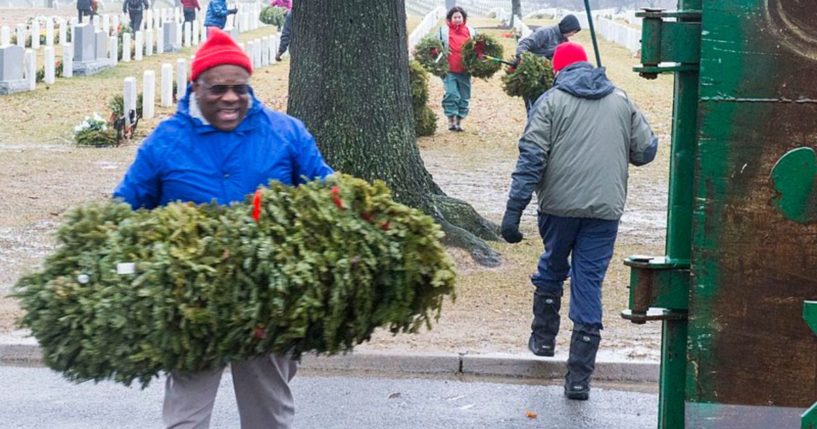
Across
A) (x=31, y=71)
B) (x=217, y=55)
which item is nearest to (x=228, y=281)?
(x=217, y=55)

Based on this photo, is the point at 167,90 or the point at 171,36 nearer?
the point at 167,90

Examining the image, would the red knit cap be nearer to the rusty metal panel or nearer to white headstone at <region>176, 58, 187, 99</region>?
the rusty metal panel

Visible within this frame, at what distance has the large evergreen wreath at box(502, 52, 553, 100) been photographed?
15.7 meters

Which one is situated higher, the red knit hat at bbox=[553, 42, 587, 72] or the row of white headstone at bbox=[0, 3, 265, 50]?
the row of white headstone at bbox=[0, 3, 265, 50]

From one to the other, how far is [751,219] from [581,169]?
3870mm

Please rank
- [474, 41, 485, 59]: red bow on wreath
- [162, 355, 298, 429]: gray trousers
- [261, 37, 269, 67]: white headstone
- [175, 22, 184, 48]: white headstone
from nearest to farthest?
[162, 355, 298, 429]: gray trousers → [474, 41, 485, 59]: red bow on wreath → [261, 37, 269, 67]: white headstone → [175, 22, 184, 48]: white headstone

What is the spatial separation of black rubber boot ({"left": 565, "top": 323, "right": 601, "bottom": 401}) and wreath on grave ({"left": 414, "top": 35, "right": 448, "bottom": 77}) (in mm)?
11626

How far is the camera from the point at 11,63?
887 inches

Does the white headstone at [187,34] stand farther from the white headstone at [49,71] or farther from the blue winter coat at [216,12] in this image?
the white headstone at [49,71]

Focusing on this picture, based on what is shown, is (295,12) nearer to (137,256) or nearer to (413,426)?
(413,426)

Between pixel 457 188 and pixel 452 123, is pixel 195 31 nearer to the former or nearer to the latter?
pixel 452 123

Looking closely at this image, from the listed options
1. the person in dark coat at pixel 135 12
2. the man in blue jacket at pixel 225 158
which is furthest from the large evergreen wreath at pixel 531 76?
the person in dark coat at pixel 135 12

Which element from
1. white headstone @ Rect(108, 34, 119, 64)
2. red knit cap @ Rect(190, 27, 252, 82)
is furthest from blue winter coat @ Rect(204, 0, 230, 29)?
red knit cap @ Rect(190, 27, 252, 82)

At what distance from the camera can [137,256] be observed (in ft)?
13.9
